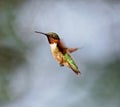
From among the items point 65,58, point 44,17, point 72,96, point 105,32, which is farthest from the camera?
point 72,96

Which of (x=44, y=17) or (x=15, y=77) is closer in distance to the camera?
(x=44, y=17)

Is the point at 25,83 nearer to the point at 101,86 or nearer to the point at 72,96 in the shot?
the point at 72,96

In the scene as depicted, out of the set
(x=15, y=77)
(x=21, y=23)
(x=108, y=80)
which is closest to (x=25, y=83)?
(x=15, y=77)

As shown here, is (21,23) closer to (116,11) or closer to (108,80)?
(116,11)

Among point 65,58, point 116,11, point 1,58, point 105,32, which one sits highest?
point 1,58

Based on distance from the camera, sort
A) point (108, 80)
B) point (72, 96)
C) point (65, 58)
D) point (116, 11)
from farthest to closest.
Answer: point (108, 80) → point (72, 96) → point (116, 11) → point (65, 58)

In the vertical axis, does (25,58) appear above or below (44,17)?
above
